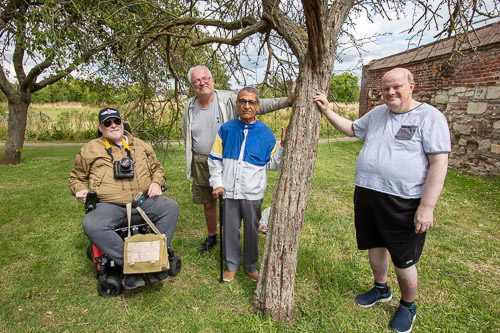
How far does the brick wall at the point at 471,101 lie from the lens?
6.41m

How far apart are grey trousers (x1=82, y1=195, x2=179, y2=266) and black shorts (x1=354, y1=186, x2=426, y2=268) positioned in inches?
67.8

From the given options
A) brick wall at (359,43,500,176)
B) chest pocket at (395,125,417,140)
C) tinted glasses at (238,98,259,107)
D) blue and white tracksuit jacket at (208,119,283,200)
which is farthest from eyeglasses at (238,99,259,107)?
brick wall at (359,43,500,176)

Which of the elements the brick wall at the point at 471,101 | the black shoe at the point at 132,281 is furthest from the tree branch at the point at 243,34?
the brick wall at the point at 471,101

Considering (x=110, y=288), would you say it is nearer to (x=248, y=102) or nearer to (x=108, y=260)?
(x=108, y=260)

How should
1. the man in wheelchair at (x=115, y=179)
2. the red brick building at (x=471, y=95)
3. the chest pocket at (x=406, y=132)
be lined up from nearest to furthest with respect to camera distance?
the chest pocket at (x=406, y=132) < the man in wheelchair at (x=115, y=179) < the red brick building at (x=471, y=95)

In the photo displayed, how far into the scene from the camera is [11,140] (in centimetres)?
877

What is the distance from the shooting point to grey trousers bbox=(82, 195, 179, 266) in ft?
8.45

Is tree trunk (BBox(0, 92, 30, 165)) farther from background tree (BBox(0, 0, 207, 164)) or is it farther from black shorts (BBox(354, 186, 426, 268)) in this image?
black shorts (BBox(354, 186, 426, 268))

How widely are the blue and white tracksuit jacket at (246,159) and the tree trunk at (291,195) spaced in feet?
1.23

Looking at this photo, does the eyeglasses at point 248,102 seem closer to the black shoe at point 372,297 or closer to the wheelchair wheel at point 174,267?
the wheelchair wheel at point 174,267

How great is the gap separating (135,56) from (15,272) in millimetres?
2774

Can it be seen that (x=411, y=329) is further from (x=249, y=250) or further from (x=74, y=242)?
(x=74, y=242)

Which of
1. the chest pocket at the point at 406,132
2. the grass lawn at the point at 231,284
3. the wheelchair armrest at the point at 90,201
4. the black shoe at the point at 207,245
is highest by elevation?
the chest pocket at the point at 406,132

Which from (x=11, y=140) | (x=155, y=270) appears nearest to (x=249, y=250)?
(x=155, y=270)
